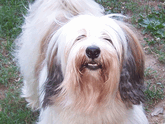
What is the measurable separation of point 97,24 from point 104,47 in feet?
0.95

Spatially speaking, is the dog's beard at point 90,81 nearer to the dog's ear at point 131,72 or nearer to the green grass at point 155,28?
the dog's ear at point 131,72

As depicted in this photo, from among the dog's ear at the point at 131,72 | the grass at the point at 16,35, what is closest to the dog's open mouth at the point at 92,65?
the dog's ear at the point at 131,72

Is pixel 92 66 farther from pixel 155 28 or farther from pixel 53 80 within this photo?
pixel 155 28

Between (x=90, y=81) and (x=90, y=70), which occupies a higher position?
(x=90, y=70)

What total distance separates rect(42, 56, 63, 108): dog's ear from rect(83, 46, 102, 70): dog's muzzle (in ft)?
1.48

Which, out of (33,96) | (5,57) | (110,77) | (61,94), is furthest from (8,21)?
(110,77)

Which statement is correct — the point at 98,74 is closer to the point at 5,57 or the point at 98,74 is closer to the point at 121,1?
the point at 5,57

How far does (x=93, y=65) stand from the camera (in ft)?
7.77

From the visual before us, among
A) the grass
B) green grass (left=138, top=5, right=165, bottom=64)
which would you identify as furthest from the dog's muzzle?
green grass (left=138, top=5, right=165, bottom=64)

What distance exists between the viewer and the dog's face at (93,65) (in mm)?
2334

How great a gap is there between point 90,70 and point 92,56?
6.8 inches

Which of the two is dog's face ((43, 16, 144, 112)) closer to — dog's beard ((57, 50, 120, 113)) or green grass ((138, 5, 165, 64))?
dog's beard ((57, 50, 120, 113))

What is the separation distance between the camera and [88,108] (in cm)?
261

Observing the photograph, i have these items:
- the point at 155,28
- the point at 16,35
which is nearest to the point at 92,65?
the point at 155,28
